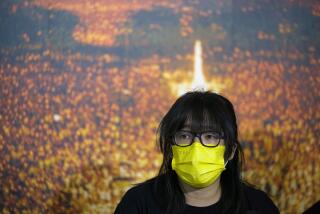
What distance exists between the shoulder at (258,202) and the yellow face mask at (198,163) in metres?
0.16

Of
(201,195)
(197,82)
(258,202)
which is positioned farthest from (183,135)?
(197,82)

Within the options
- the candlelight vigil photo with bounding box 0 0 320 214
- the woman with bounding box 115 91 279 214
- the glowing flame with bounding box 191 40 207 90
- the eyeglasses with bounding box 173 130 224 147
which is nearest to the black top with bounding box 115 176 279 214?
the woman with bounding box 115 91 279 214

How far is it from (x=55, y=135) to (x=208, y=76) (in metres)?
0.79

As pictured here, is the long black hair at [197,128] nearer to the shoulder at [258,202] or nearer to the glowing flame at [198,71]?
the shoulder at [258,202]

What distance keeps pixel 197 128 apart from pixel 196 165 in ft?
0.40

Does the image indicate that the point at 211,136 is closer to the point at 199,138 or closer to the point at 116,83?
the point at 199,138

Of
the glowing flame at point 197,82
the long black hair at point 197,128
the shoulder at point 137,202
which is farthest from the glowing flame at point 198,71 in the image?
the shoulder at point 137,202

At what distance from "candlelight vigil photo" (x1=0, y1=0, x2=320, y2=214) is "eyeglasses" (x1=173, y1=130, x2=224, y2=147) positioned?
599mm

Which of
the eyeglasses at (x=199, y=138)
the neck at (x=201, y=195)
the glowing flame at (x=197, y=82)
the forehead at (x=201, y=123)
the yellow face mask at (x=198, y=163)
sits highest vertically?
the glowing flame at (x=197, y=82)

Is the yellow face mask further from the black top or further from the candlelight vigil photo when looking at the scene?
the candlelight vigil photo

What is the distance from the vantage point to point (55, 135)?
7.12 feet

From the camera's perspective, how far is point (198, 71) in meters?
2.17

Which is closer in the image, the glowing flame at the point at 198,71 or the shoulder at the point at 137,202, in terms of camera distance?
the shoulder at the point at 137,202

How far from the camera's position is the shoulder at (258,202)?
159 centimetres
